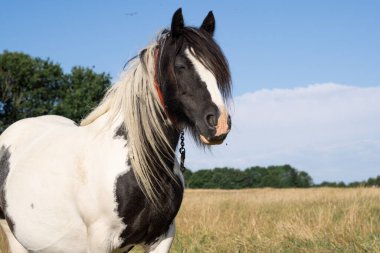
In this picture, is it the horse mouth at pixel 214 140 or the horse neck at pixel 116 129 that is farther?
the horse neck at pixel 116 129

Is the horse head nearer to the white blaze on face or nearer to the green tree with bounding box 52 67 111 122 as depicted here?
the white blaze on face

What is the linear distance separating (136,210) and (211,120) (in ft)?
3.51

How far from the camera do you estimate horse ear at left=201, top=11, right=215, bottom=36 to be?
174 inches

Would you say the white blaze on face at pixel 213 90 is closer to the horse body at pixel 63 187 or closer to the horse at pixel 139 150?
the horse at pixel 139 150

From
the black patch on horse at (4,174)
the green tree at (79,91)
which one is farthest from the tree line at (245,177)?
the black patch on horse at (4,174)

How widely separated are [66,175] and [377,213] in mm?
7804

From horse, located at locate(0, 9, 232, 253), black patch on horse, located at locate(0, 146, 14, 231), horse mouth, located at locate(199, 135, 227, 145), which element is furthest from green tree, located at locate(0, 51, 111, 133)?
horse mouth, located at locate(199, 135, 227, 145)

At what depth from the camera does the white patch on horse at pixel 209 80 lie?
3.60 m

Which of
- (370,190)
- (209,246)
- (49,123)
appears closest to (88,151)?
(49,123)

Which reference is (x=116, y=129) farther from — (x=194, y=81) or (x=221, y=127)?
(x=221, y=127)

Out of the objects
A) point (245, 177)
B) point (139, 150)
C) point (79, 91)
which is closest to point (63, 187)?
point (139, 150)

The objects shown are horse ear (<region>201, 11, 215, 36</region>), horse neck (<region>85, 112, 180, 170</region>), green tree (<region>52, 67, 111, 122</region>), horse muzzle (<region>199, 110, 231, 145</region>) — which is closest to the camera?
horse muzzle (<region>199, 110, 231, 145</region>)

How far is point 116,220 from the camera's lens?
406 centimetres

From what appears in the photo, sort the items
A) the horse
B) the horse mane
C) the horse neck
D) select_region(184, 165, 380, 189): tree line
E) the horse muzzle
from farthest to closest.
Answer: select_region(184, 165, 380, 189): tree line < the horse neck < the horse mane < the horse < the horse muzzle
